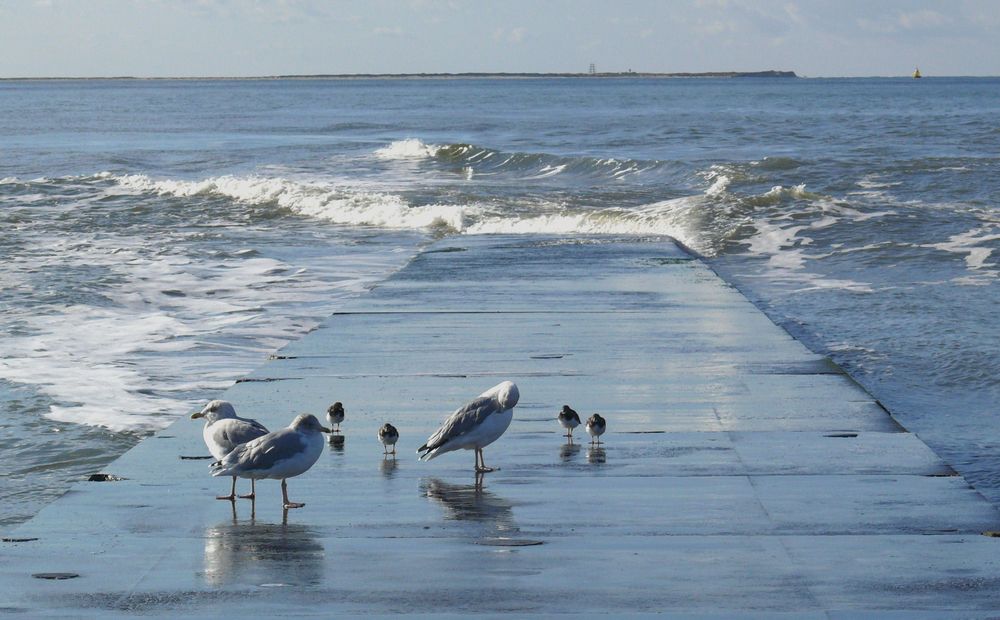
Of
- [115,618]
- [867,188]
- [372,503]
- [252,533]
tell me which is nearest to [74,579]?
[115,618]

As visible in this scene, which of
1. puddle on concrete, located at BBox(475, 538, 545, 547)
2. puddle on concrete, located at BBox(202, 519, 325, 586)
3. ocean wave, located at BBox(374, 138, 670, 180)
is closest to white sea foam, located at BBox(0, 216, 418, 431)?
puddle on concrete, located at BBox(202, 519, 325, 586)

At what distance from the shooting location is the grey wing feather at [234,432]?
20.8ft

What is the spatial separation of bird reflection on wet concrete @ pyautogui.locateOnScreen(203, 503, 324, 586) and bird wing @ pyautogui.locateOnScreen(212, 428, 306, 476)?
10.8 inches

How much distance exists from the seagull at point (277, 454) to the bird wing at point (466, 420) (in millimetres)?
796

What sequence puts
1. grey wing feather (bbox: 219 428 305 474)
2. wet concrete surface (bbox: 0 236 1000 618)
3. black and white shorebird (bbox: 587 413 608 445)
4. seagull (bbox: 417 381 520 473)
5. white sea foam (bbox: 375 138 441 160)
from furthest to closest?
1. white sea foam (bbox: 375 138 441 160)
2. black and white shorebird (bbox: 587 413 608 445)
3. seagull (bbox: 417 381 520 473)
4. grey wing feather (bbox: 219 428 305 474)
5. wet concrete surface (bbox: 0 236 1000 618)

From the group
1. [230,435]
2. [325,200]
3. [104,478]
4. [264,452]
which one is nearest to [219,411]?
[230,435]

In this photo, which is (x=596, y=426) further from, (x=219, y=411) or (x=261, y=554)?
(x=261, y=554)

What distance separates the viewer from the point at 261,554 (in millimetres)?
5617

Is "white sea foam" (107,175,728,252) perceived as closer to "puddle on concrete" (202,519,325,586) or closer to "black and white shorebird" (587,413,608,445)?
"black and white shorebird" (587,413,608,445)

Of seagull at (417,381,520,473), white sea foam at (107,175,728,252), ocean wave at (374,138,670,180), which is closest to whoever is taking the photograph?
seagull at (417,381,520,473)

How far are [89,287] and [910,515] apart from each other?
14.1 m

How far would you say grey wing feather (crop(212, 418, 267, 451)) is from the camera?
6.35 metres

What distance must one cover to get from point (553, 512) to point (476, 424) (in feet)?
2.27

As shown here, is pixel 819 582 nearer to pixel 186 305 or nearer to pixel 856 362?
pixel 856 362
